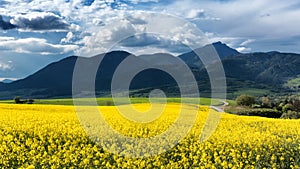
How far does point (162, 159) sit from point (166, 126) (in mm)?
5325

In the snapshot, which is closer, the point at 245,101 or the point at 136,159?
the point at 136,159

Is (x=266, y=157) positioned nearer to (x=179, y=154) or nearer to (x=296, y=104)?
(x=179, y=154)

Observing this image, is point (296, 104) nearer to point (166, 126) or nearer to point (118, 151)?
point (166, 126)

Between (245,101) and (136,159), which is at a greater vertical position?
(136,159)

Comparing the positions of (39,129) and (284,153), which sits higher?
(39,129)

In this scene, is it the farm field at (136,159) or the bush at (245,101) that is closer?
Result: the farm field at (136,159)

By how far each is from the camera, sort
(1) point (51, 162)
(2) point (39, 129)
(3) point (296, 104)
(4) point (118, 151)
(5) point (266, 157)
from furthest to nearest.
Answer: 1. (3) point (296, 104)
2. (2) point (39, 129)
3. (5) point (266, 157)
4. (4) point (118, 151)
5. (1) point (51, 162)

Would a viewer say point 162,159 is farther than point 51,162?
Yes

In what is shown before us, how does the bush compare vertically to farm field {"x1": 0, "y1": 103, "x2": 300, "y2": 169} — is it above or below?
below

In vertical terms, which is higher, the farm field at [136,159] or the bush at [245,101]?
the farm field at [136,159]

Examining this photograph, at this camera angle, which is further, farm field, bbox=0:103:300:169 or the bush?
the bush

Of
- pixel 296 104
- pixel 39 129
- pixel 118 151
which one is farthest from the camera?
pixel 296 104

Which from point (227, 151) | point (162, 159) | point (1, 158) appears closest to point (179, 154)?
point (162, 159)

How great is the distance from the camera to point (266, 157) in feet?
43.3
